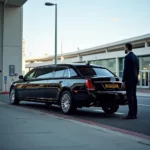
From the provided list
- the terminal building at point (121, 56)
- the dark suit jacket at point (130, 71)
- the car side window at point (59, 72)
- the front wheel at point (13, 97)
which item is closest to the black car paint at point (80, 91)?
the car side window at point (59, 72)

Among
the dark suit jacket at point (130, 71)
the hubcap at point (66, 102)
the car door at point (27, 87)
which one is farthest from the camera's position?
the car door at point (27, 87)

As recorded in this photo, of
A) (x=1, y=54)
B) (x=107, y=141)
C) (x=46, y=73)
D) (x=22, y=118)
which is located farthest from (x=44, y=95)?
(x=1, y=54)

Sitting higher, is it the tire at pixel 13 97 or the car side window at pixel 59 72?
the car side window at pixel 59 72

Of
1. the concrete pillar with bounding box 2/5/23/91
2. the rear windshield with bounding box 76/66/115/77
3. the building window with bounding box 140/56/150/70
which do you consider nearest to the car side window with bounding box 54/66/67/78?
the rear windshield with bounding box 76/66/115/77

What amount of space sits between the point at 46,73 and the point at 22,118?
9.58 ft

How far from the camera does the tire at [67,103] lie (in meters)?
9.53

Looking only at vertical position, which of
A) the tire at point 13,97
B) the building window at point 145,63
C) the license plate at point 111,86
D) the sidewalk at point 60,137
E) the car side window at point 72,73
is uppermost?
the building window at point 145,63

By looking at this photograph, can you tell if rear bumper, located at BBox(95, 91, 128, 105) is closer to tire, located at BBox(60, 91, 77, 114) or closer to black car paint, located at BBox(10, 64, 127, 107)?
black car paint, located at BBox(10, 64, 127, 107)

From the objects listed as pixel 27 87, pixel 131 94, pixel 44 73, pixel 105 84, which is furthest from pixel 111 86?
pixel 27 87

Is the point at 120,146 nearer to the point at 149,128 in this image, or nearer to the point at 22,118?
the point at 149,128

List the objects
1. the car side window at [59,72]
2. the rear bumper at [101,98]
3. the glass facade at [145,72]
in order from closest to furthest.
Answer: the rear bumper at [101,98] < the car side window at [59,72] < the glass facade at [145,72]

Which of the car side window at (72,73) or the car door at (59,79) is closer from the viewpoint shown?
the car side window at (72,73)

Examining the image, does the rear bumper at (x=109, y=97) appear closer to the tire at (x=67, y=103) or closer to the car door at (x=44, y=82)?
the tire at (x=67, y=103)

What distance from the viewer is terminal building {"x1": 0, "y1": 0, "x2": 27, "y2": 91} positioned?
25.3m
